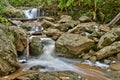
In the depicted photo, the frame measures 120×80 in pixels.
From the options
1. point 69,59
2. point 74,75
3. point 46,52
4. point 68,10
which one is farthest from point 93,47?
point 68,10

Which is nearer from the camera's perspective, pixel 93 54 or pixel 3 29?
pixel 3 29

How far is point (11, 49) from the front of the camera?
7.25m

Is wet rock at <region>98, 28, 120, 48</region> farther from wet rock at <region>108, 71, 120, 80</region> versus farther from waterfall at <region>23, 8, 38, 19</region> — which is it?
waterfall at <region>23, 8, 38, 19</region>

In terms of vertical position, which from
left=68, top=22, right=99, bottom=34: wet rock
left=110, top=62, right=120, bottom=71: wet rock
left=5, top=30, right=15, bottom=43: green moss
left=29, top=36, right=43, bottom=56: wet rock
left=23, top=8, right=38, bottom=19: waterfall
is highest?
left=23, top=8, right=38, bottom=19: waterfall

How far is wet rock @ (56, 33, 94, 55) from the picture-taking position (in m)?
8.70

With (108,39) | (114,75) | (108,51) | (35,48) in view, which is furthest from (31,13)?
(114,75)

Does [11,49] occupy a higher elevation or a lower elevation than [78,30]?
lower

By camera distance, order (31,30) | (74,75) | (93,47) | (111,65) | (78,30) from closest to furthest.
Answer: (74,75), (111,65), (93,47), (78,30), (31,30)

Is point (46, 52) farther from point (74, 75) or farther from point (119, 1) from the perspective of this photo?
point (119, 1)

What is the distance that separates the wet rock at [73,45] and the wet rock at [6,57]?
2.30m

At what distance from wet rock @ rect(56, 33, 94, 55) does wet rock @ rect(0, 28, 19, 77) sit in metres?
2.30

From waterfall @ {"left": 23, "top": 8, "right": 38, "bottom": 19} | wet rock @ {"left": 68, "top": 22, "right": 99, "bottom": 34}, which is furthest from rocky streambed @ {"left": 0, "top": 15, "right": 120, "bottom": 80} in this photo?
waterfall @ {"left": 23, "top": 8, "right": 38, "bottom": 19}

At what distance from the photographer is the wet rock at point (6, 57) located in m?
6.63

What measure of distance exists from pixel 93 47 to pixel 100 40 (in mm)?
426
